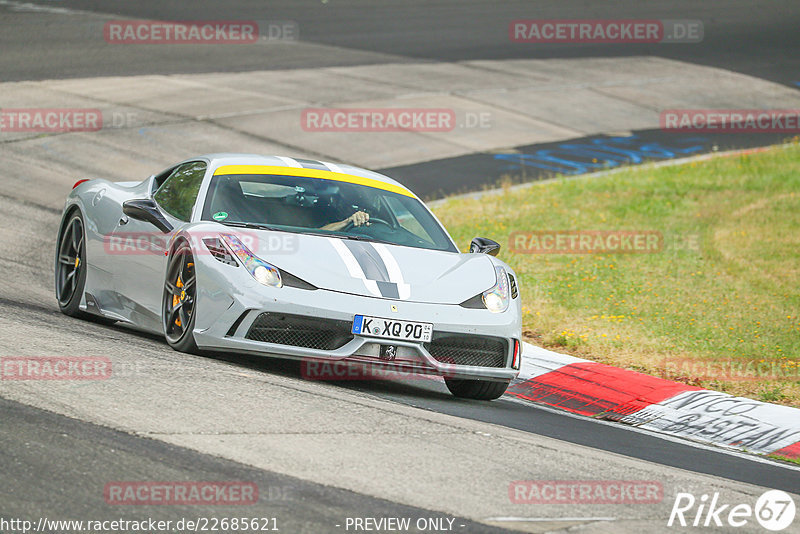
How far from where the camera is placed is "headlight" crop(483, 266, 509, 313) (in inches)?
303

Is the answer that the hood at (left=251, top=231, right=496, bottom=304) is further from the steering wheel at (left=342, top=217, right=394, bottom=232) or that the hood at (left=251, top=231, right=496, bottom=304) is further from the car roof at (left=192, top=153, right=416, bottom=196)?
the car roof at (left=192, top=153, right=416, bottom=196)

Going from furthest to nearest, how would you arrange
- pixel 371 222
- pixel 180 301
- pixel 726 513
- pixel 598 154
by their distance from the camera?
1. pixel 598 154
2. pixel 371 222
3. pixel 180 301
4. pixel 726 513

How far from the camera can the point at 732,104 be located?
2555 centimetres

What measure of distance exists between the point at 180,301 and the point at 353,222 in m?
1.34

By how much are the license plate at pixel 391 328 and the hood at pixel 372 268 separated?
171mm

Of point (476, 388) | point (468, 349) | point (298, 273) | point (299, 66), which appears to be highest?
point (299, 66)

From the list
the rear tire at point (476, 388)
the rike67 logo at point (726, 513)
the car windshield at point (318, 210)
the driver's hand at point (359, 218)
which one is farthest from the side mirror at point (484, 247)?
the rike67 logo at point (726, 513)

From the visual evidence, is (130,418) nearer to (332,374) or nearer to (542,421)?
(332,374)

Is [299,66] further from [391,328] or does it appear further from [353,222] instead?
[391,328]

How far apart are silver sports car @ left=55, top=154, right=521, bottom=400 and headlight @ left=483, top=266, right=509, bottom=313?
0.04ft

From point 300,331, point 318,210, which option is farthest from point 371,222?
point 300,331

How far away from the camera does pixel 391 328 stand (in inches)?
282

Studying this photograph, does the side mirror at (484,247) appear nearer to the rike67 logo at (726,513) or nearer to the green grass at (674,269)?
the green grass at (674,269)

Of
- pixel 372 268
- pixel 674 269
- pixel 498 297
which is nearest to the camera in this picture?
pixel 372 268
